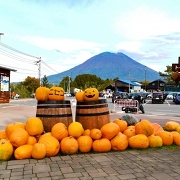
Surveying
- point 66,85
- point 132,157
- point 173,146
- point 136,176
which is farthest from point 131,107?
point 66,85

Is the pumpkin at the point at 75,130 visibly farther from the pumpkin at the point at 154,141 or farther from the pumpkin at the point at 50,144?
the pumpkin at the point at 154,141

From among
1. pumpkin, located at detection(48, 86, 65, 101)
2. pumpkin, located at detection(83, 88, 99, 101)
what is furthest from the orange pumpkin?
pumpkin, located at detection(48, 86, 65, 101)

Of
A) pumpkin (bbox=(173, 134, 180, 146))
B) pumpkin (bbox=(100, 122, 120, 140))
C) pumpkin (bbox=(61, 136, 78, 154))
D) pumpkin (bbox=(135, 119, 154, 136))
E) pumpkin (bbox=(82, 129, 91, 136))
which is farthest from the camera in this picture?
pumpkin (bbox=(173, 134, 180, 146))

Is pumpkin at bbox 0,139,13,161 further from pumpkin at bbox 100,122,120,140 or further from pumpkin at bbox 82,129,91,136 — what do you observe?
pumpkin at bbox 100,122,120,140

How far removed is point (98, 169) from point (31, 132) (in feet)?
5.68

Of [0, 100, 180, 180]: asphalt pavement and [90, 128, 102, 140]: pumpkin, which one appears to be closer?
[0, 100, 180, 180]: asphalt pavement

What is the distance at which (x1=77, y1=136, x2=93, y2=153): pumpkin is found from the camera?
5199mm

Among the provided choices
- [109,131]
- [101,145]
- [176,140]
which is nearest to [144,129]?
[109,131]

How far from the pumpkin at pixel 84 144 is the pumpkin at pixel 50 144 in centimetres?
47

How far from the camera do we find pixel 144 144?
5.57 metres

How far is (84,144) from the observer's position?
205 inches

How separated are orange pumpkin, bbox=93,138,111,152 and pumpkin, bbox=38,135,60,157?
79 centimetres

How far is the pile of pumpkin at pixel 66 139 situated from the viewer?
480 cm

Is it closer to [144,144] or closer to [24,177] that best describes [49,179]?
[24,177]
